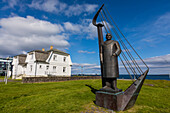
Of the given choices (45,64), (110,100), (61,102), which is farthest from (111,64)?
(45,64)

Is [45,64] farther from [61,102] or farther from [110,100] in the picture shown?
[110,100]

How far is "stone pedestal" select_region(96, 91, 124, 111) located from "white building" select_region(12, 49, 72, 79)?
21.8 m

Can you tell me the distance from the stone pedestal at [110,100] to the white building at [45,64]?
21759 millimetres

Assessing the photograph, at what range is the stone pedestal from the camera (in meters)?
4.20

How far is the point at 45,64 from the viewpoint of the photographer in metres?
24.3

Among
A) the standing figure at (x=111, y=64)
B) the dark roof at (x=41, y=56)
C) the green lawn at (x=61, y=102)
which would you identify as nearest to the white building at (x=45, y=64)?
the dark roof at (x=41, y=56)

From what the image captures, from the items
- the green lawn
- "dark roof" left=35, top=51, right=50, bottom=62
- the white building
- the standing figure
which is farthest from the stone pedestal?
"dark roof" left=35, top=51, right=50, bottom=62

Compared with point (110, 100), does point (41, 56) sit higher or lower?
higher

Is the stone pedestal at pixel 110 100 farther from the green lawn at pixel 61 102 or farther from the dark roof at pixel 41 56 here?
the dark roof at pixel 41 56

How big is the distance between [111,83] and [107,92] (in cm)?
50

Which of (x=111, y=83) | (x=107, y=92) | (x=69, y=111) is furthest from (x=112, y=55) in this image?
(x=69, y=111)

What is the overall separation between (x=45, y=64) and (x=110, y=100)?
905 inches

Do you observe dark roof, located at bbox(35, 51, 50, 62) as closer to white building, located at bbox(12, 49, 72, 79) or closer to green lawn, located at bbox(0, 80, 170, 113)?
white building, located at bbox(12, 49, 72, 79)

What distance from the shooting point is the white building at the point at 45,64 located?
23.1 meters
